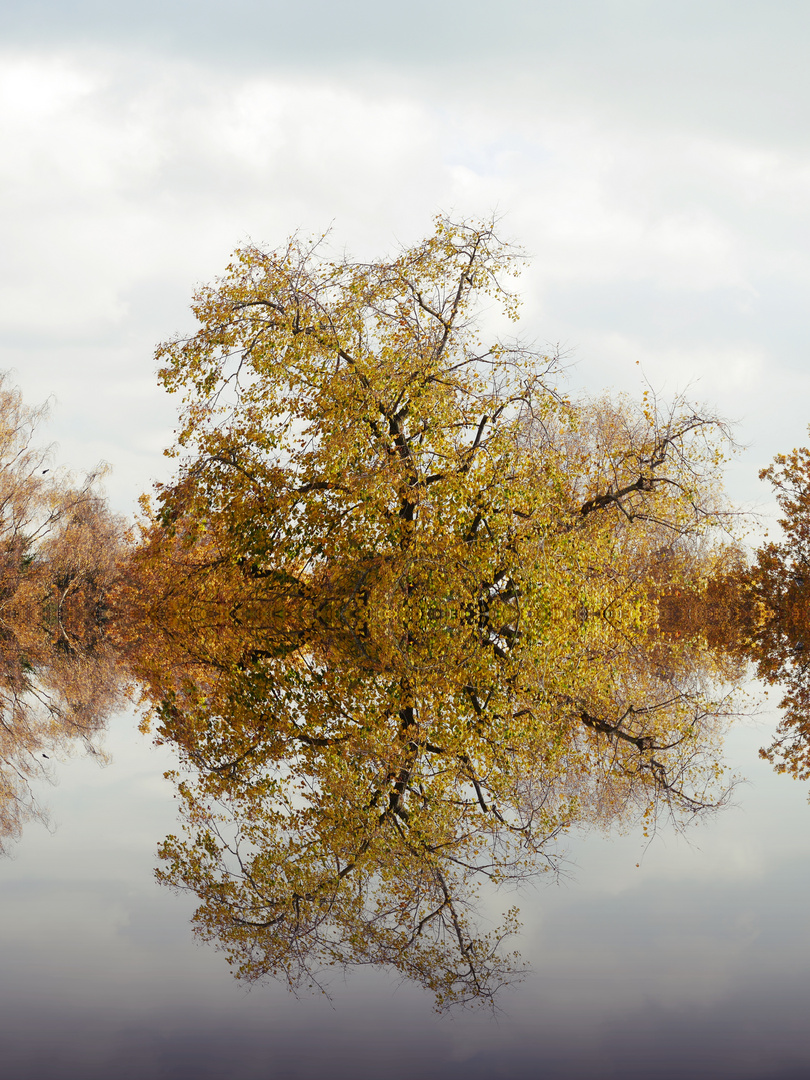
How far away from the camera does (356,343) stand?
46.2 ft

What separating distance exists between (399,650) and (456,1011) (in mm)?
7126

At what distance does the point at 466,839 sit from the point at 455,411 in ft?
27.3

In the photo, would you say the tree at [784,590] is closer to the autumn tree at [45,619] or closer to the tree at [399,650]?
the tree at [399,650]

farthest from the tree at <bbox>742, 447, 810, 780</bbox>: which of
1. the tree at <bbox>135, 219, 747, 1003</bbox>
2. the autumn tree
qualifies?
the autumn tree

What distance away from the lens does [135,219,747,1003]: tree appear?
564cm

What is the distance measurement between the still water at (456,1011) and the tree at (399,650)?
33 centimetres

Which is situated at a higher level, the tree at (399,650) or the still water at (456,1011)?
the tree at (399,650)

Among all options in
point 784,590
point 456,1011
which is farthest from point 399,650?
point 784,590

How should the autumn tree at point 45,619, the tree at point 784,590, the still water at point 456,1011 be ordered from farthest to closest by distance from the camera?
the tree at point 784,590 < the autumn tree at point 45,619 < the still water at point 456,1011

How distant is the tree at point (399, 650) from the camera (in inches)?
222

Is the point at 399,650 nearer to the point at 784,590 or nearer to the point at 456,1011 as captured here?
the point at 456,1011

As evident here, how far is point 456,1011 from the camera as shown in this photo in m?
4.16

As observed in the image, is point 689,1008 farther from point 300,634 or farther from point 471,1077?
point 300,634

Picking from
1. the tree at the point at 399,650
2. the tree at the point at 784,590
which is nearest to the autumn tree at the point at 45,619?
the tree at the point at 399,650
